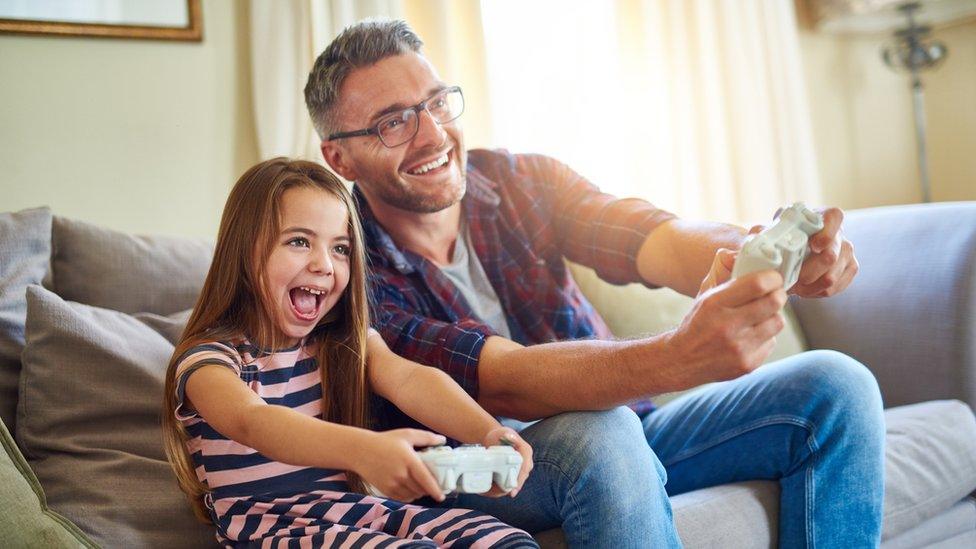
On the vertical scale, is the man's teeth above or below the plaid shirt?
above

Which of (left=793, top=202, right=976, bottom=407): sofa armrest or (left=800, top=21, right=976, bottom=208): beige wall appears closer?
(left=793, top=202, right=976, bottom=407): sofa armrest

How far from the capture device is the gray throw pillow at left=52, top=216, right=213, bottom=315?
1580 mm

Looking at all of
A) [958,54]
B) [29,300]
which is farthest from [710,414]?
[958,54]

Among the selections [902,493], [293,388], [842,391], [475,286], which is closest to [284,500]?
[293,388]

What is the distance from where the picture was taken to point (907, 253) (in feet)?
6.37

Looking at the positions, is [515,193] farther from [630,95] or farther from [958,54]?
[958,54]

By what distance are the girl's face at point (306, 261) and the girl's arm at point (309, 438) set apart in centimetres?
15

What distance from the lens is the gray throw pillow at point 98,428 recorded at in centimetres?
129

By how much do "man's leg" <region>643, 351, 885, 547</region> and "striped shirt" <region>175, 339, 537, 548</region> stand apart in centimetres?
48

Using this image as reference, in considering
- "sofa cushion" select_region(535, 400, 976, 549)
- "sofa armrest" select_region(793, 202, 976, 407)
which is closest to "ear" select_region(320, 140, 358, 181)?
"sofa cushion" select_region(535, 400, 976, 549)

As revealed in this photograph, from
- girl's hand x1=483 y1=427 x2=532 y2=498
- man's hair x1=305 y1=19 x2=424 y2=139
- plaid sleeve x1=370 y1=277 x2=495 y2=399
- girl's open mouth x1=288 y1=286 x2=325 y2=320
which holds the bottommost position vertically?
girl's hand x1=483 y1=427 x2=532 y2=498

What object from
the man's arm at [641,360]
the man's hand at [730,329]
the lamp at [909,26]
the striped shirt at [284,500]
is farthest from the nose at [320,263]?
the lamp at [909,26]

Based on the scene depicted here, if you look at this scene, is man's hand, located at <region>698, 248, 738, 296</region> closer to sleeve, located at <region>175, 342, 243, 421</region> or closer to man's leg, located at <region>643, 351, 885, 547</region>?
man's leg, located at <region>643, 351, 885, 547</region>

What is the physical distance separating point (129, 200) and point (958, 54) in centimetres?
262
